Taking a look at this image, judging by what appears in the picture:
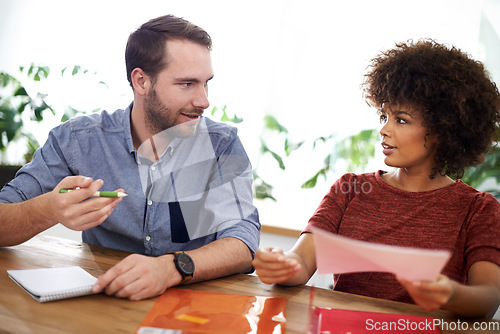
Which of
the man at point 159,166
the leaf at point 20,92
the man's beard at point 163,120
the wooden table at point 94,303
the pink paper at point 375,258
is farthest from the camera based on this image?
the leaf at point 20,92

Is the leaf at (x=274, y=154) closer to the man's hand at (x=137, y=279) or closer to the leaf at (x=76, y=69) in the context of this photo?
the leaf at (x=76, y=69)

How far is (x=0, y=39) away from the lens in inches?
134

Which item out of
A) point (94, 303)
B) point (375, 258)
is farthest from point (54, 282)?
point (375, 258)

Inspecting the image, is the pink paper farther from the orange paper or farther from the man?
the man

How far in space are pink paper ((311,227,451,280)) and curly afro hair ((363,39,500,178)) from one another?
606mm

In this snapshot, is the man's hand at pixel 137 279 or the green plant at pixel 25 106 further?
the green plant at pixel 25 106

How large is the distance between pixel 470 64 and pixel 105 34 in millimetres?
2646

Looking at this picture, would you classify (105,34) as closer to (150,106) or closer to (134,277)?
(150,106)

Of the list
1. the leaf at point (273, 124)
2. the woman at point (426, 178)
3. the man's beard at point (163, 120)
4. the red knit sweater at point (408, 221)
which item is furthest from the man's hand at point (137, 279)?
the leaf at point (273, 124)

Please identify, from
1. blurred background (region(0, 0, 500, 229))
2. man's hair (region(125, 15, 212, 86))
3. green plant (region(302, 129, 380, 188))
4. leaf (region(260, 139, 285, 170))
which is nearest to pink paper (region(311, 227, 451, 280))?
man's hair (region(125, 15, 212, 86))

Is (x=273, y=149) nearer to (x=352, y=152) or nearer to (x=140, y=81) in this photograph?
(x=352, y=152)

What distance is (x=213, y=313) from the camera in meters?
0.91

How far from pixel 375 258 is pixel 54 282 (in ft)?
2.29

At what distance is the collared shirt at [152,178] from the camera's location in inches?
56.0
